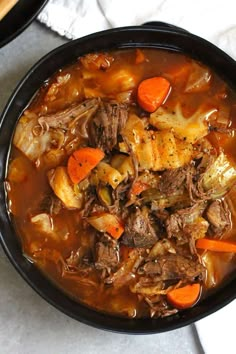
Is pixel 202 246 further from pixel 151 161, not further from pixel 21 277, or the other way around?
pixel 21 277

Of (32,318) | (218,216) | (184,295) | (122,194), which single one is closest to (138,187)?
(122,194)

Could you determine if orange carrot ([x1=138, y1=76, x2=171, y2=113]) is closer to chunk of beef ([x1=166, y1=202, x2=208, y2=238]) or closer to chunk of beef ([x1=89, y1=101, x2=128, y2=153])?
chunk of beef ([x1=89, y1=101, x2=128, y2=153])

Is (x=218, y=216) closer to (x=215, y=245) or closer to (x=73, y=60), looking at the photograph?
(x=215, y=245)

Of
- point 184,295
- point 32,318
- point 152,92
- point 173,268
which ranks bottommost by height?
point 32,318

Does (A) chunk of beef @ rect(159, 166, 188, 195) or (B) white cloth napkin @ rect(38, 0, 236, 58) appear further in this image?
(B) white cloth napkin @ rect(38, 0, 236, 58)

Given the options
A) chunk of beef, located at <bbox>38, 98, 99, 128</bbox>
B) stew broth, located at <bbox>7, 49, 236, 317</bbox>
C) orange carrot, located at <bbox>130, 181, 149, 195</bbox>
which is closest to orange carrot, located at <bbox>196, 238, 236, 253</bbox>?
stew broth, located at <bbox>7, 49, 236, 317</bbox>

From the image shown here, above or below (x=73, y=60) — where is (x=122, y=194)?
below

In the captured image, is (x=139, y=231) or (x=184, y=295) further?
(x=184, y=295)

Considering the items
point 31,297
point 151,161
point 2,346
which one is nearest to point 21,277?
point 31,297
